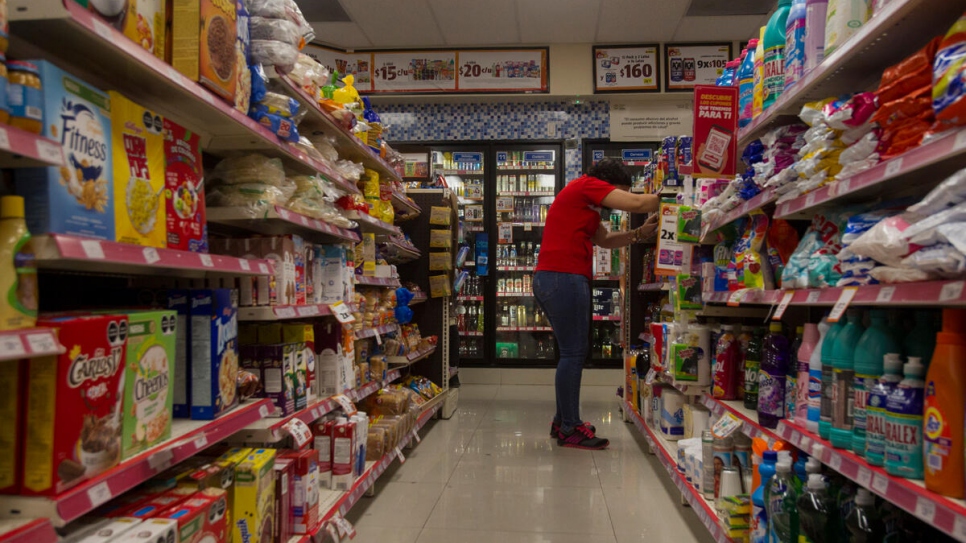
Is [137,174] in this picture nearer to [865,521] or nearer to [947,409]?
[947,409]

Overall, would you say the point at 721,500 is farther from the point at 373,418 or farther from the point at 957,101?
the point at 373,418

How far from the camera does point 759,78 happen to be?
243 centimetres

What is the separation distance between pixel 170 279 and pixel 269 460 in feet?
2.63

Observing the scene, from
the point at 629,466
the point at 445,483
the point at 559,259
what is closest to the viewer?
the point at 445,483

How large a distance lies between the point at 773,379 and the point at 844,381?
49 cm

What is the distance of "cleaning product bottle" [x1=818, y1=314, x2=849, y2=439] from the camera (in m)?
1.71

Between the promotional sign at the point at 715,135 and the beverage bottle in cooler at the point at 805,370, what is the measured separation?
3.32ft

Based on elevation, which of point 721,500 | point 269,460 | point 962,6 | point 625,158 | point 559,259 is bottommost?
point 721,500

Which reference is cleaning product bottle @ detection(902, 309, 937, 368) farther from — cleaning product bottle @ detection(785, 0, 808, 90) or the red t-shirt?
the red t-shirt

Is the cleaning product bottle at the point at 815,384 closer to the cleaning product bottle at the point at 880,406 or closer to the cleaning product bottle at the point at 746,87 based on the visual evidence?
the cleaning product bottle at the point at 880,406

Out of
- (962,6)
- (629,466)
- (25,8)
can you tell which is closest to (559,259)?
(629,466)

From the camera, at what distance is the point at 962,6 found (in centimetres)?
147

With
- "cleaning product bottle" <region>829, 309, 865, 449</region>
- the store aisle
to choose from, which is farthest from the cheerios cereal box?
"cleaning product bottle" <region>829, 309, 865, 449</region>

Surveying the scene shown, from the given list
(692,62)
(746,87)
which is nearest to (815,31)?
(746,87)
